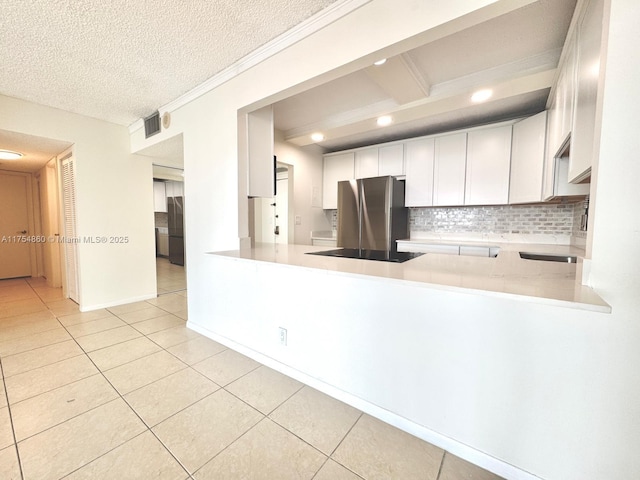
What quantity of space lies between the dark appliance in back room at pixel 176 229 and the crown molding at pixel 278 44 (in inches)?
163

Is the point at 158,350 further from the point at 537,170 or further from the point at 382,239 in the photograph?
the point at 537,170

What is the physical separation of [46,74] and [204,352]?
273 cm

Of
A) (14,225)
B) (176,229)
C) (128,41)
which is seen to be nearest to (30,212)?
(14,225)

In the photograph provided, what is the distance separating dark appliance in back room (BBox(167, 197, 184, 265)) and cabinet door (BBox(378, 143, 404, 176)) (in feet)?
16.1

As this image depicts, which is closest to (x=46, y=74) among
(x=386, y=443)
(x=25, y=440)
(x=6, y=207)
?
(x=25, y=440)

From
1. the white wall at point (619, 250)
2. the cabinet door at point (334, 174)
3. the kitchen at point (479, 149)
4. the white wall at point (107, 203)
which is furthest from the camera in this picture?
the cabinet door at point (334, 174)

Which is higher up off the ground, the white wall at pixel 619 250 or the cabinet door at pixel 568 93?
the cabinet door at pixel 568 93

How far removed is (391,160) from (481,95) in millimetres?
1422

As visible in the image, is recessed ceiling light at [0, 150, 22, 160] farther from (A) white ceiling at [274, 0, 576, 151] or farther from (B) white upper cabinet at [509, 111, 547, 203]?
(B) white upper cabinet at [509, 111, 547, 203]

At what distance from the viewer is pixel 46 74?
220 cm

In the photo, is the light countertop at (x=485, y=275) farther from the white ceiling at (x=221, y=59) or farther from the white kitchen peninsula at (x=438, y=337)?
the white ceiling at (x=221, y=59)

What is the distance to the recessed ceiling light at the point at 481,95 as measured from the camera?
2234mm

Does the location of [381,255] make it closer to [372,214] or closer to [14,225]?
[372,214]

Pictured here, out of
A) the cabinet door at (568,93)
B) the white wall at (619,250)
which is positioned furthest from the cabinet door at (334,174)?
the white wall at (619,250)
